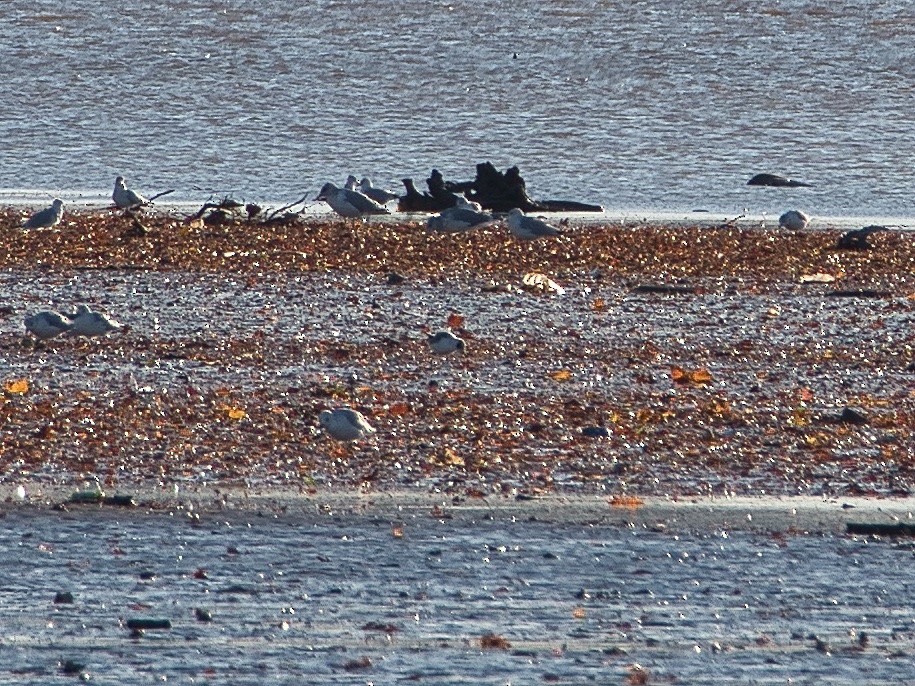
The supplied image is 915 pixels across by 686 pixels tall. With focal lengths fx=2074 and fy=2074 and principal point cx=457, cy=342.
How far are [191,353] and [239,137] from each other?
592 inches

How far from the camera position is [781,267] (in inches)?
446

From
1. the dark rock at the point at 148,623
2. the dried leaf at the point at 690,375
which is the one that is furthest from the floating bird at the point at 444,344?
the dark rock at the point at 148,623

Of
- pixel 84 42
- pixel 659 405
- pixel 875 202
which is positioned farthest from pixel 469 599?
pixel 84 42

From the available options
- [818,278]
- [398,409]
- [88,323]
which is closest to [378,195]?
[818,278]

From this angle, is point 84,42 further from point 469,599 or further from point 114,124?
point 469,599

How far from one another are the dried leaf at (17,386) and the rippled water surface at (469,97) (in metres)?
9.58

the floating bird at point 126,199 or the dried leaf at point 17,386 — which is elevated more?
the floating bird at point 126,199

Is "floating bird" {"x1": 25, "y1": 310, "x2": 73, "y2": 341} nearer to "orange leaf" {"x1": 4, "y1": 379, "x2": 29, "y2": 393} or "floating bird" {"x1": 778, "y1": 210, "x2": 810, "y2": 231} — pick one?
"orange leaf" {"x1": 4, "y1": 379, "x2": 29, "y2": 393}

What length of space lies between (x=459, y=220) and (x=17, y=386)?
19.9 feet

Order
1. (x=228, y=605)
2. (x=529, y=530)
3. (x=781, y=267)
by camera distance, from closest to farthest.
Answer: (x=228, y=605) → (x=529, y=530) → (x=781, y=267)

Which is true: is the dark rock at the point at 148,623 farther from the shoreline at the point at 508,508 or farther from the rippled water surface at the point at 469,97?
the rippled water surface at the point at 469,97

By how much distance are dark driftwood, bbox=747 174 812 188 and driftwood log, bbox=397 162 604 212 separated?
4054 mm

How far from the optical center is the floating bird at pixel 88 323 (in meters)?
7.81

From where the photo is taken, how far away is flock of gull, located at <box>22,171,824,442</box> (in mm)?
7766
